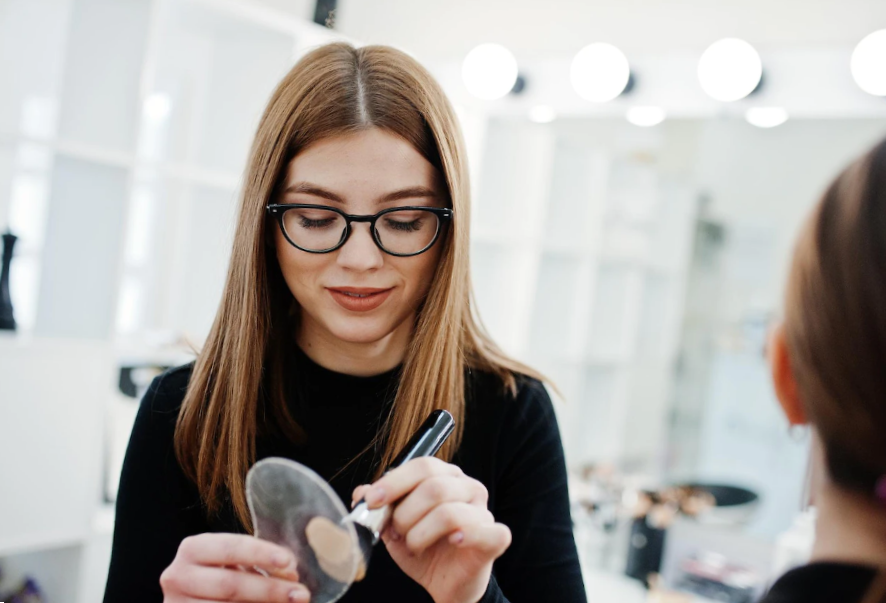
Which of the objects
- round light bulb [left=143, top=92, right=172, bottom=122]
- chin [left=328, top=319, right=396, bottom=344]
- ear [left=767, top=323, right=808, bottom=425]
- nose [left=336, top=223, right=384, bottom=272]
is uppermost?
round light bulb [left=143, top=92, right=172, bottom=122]

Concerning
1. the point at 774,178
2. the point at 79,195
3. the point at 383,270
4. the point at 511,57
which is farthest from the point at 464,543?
the point at 511,57

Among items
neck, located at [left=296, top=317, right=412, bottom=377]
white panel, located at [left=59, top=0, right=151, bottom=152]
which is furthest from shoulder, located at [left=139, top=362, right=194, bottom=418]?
white panel, located at [left=59, top=0, right=151, bottom=152]

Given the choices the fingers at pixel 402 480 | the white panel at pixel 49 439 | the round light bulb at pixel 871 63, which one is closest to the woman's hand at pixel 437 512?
the fingers at pixel 402 480

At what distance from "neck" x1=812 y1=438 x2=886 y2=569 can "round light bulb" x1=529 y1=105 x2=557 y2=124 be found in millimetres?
1839

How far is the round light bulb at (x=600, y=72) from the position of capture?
79.6 inches

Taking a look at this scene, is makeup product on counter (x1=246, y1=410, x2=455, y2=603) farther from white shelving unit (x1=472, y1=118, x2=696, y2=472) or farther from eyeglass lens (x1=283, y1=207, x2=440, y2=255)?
white shelving unit (x1=472, y1=118, x2=696, y2=472)

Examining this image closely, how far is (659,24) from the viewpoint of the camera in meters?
1.99

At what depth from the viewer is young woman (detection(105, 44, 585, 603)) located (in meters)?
0.79

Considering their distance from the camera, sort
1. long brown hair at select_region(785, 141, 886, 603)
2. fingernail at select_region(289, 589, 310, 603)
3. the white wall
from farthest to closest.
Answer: the white wall
fingernail at select_region(289, 589, 310, 603)
long brown hair at select_region(785, 141, 886, 603)

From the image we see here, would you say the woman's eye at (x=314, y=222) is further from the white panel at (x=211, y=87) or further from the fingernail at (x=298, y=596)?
the white panel at (x=211, y=87)

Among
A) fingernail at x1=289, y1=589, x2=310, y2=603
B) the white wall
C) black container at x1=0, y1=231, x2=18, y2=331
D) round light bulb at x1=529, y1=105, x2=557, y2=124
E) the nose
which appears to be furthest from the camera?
round light bulb at x1=529, y1=105, x2=557, y2=124

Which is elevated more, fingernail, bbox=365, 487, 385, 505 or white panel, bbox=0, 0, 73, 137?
white panel, bbox=0, 0, 73, 137

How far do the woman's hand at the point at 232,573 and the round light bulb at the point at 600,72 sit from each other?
Result: 1710 millimetres

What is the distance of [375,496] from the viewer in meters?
0.55
